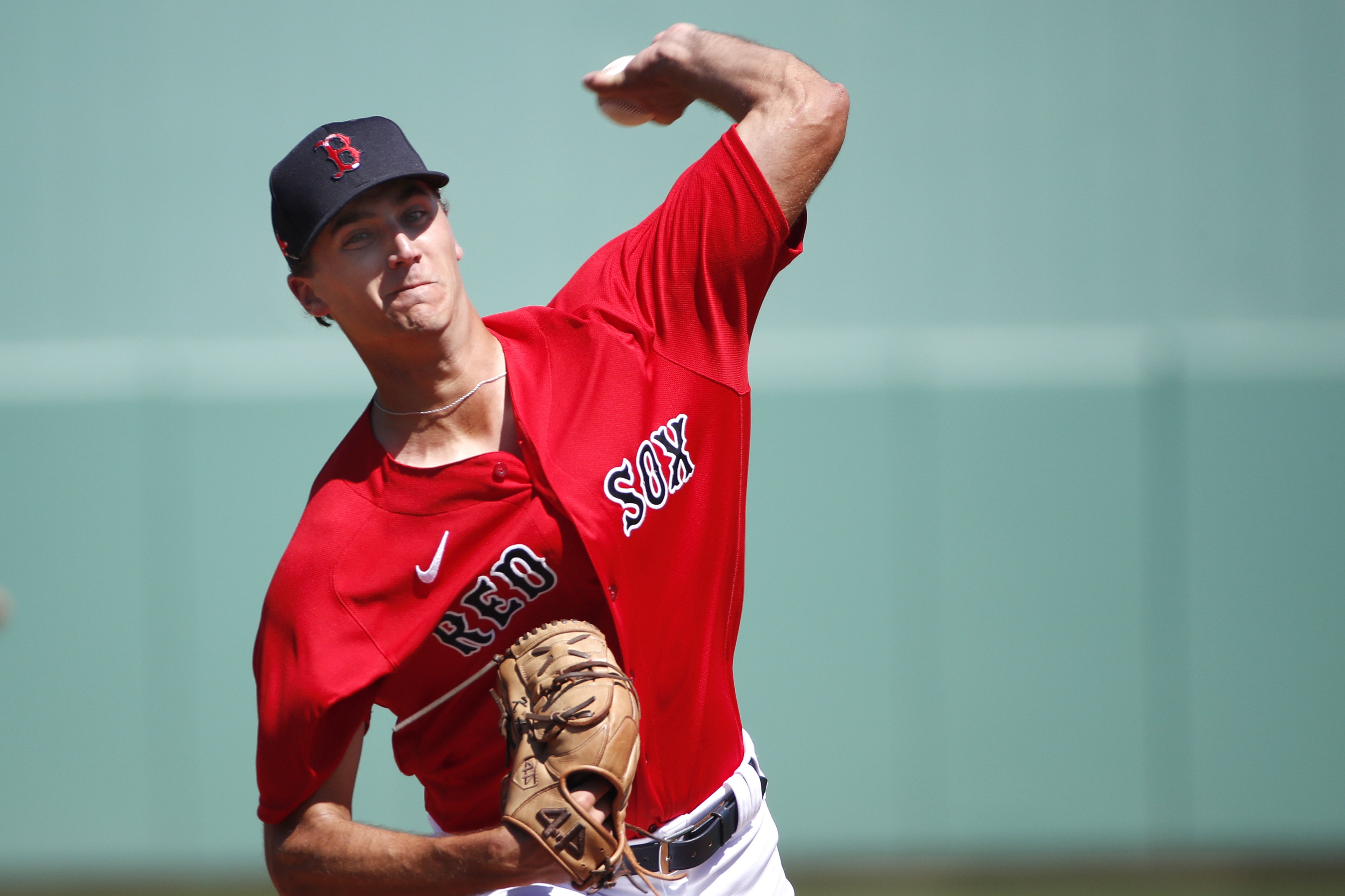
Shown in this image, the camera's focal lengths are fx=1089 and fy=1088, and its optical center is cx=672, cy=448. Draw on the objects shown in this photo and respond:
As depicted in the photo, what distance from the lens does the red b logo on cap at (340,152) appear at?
6.67 feet

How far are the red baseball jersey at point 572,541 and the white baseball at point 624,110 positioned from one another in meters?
0.26

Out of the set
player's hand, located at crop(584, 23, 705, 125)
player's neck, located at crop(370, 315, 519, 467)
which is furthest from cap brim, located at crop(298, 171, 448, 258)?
player's hand, located at crop(584, 23, 705, 125)

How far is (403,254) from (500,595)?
2.19 ft

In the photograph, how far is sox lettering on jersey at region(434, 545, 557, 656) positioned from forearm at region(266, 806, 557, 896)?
0.37 m

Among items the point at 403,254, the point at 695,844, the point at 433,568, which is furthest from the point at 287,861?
the point at 403,254

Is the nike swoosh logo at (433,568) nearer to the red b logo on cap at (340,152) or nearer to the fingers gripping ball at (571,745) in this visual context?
the fingers gripping ball at (571,745)

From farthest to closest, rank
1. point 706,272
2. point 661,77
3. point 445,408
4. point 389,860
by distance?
point 661,77, point 706,272, point 445,408, point 389,860

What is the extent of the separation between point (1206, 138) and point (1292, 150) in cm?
44

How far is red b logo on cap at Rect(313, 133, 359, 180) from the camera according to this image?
2.03 metres

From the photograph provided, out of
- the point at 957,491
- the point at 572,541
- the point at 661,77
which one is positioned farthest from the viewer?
the point at 957,491

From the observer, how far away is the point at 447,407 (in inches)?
84.3

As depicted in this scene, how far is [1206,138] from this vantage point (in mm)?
5598

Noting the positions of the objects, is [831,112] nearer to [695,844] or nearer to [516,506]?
[516,506]

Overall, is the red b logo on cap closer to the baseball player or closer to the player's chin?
the baseball player
